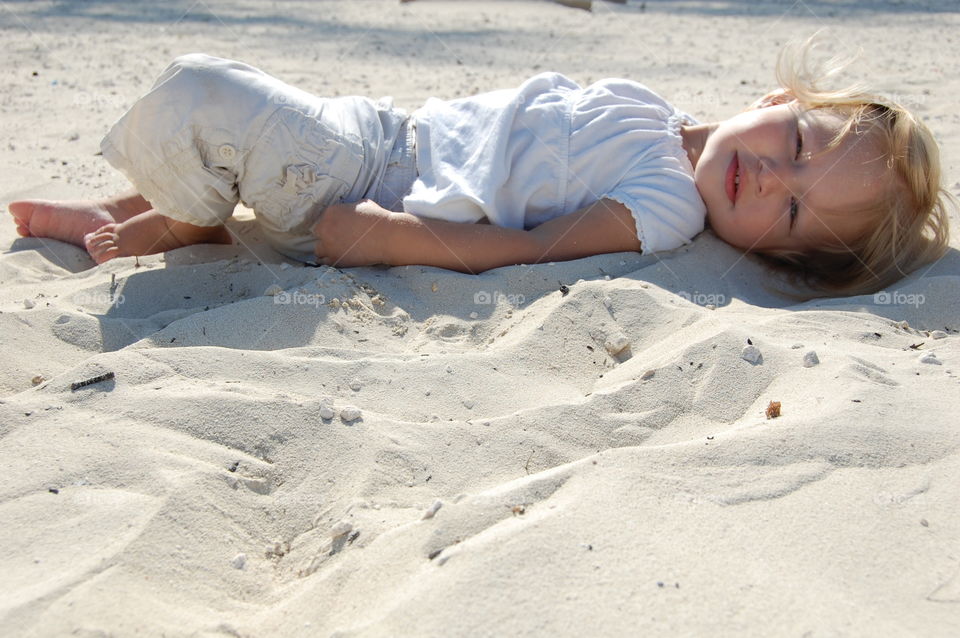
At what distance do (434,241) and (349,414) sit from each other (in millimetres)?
913

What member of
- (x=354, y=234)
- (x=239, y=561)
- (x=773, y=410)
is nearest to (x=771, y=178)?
(x=773, y=410)

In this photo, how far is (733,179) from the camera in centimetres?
283

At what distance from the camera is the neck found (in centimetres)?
297

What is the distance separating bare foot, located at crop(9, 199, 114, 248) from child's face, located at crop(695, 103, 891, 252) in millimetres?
2194

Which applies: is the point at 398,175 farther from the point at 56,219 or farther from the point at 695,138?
the point at 56,219

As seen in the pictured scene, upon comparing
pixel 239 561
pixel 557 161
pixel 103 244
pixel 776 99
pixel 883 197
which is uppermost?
pixel 776 99

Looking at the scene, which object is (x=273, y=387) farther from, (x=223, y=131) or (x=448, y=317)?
(x=223, y=131)

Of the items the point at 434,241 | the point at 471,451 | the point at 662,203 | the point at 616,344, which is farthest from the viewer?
the point at 662,203

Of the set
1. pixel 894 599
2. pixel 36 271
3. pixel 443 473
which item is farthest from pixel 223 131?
pixel 894 599

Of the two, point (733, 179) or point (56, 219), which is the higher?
point (733, 179)

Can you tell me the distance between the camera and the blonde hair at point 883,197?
8.85 feet

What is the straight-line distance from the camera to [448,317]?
2463 mm

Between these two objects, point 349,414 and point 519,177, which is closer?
point 349,414

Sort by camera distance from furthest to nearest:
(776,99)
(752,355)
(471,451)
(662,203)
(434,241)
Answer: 1. (776,99)
2. (662,203)
3. (434,241)
4. (752,355)
5. (471,451)
